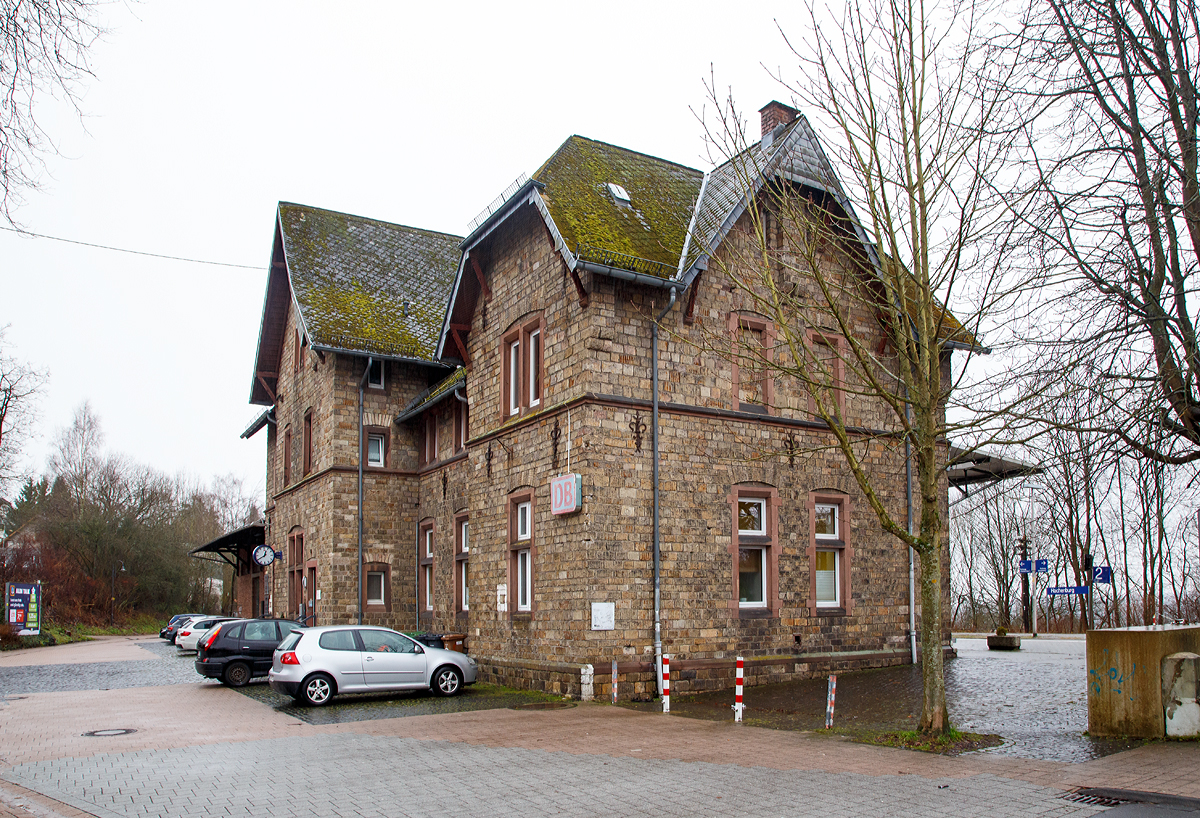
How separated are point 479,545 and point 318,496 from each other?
867cm

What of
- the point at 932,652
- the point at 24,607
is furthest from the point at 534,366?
the point at 24,607

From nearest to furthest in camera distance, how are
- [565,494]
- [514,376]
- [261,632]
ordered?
[565,494]
[514,376]
[261,632]

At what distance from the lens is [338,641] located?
635 inches

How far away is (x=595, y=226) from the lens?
15992 millimetres

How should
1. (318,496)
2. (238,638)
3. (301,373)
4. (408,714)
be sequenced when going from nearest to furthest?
(408,714), (238,638), (318,496), (301,373)

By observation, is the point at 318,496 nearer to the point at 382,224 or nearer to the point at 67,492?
the point at 382,224

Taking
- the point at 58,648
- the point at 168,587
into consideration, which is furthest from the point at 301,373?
the point at 168,587

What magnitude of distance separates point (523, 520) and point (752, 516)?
4.19 m

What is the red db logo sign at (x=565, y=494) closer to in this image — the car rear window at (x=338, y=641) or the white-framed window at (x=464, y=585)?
the car rear window at (x=338, y=641)

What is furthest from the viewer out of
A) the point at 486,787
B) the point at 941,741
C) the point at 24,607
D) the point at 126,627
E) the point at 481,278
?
the point at 126,627

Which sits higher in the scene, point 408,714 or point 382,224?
point 382,224

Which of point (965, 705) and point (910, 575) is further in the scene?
point (910, 575)

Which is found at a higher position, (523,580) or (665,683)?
(523,580)

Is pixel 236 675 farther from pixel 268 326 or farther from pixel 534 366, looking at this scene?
pixel 268 326
